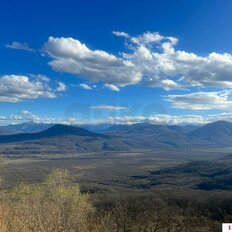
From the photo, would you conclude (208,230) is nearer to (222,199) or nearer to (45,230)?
(45,230)

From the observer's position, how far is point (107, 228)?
43.6 ft

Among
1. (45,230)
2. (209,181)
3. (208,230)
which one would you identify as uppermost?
(45,230)

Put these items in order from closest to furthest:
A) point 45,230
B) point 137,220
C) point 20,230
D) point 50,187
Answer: point 45,230 < point 20,230 < point 137,220 < point 50,187

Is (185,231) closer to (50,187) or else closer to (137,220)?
(137,220)

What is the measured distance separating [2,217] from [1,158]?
1730 inches

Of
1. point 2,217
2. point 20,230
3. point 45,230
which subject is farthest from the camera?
point 2,217

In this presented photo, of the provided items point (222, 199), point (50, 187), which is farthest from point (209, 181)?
point (50, 187)

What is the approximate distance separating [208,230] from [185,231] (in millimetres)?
2147

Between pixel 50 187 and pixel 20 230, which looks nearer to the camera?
pixel 20 230

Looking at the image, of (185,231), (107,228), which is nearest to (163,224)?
(185,231)

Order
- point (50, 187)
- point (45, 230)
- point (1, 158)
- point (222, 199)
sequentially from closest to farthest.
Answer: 1. point (45, 230)
2. point (1, 158)
3. point (50, 187)
4. point (222, 199)

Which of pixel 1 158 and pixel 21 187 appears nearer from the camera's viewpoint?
pixel 1 158

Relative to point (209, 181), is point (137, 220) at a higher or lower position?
higher

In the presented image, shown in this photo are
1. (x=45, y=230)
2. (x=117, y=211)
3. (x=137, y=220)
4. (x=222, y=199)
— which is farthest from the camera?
(x=222, y=199)
